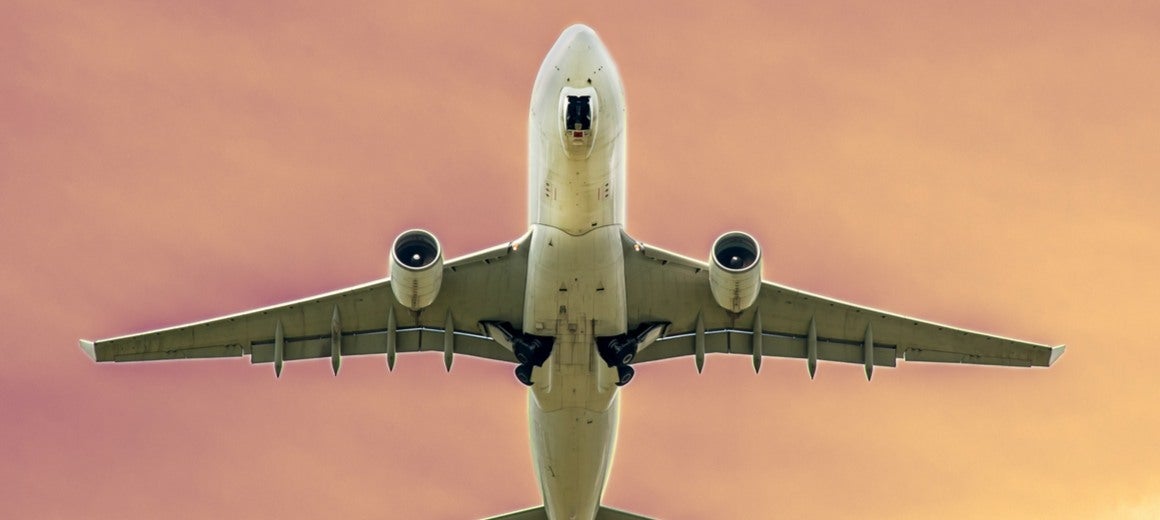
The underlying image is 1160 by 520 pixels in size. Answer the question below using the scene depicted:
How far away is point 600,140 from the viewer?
115 feet

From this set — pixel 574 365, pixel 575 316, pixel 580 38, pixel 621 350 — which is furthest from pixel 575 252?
pixel 580 38

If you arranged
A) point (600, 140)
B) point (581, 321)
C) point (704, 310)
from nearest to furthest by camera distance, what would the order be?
point (600, 140) < point (581, 321) < point (704, 310)

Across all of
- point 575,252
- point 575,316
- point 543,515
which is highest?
point 575,252

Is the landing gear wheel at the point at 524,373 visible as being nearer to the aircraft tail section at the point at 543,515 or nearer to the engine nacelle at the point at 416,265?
the engine nacelle at the point at 416,265

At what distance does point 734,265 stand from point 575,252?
3471 millimetres

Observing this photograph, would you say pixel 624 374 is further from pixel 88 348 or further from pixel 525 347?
pixel 88 348

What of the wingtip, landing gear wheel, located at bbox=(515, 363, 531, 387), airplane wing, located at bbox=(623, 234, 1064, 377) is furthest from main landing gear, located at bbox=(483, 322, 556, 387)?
the wingtip

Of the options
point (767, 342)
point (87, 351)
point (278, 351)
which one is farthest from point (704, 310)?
point (87, 351)

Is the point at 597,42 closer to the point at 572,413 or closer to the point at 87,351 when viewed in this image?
the point at 572,413

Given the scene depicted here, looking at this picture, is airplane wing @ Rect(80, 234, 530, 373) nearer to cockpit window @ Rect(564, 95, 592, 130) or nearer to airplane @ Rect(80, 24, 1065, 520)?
airplane @ Rect(80, 24, 1065, 520)

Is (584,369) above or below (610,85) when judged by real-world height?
below

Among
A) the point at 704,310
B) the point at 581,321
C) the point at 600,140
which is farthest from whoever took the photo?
the point at 704,310

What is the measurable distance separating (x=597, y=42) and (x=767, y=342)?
371 inches

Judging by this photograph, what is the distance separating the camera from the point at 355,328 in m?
40.8
